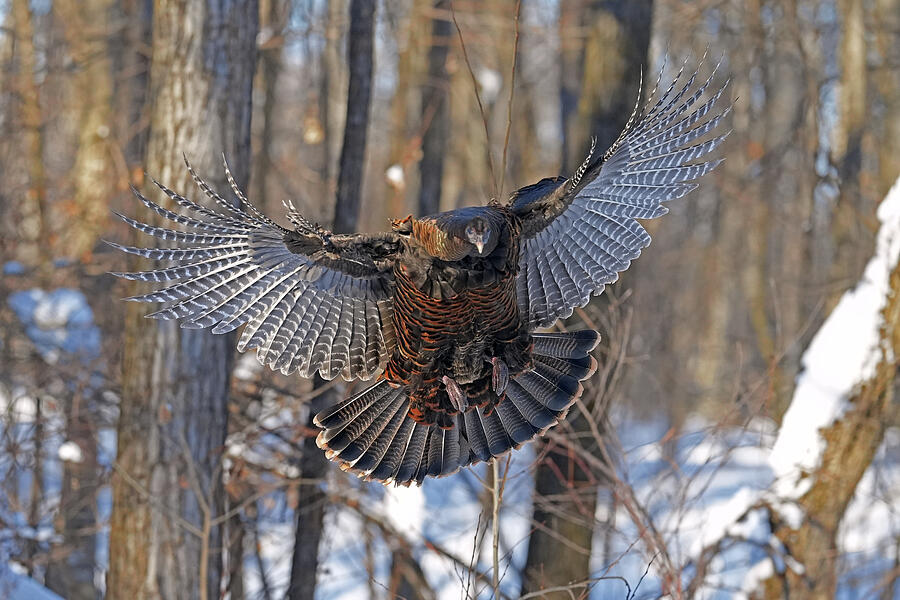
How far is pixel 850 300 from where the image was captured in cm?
565

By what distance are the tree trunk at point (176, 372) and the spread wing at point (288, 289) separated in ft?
2.57

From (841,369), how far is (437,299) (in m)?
3.39

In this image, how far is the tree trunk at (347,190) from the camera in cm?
543

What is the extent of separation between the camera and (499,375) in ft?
12.0

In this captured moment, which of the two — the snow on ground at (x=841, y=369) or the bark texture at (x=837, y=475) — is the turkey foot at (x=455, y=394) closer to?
the snow on ground at (x=841, y=369)

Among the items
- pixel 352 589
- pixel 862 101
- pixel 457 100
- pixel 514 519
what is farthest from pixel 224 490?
pixel 457 100

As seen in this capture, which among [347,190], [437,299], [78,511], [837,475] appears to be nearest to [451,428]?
[437,299]

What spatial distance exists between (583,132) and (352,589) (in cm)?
495

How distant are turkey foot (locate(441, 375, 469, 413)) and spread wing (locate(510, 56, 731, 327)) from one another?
1.91 feet

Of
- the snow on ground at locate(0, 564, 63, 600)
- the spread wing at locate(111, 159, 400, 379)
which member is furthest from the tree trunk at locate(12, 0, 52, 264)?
the spread wing at locate(111, 159, 400, 379)

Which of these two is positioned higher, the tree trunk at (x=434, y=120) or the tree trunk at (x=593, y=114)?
the tree trunk at (x=434, y=120)

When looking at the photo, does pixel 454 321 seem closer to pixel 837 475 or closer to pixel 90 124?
pixel 837 475

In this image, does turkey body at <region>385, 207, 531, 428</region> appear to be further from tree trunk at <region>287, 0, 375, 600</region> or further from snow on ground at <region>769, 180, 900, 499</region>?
snow on ground at <region>769, 180, 900, 499</region>

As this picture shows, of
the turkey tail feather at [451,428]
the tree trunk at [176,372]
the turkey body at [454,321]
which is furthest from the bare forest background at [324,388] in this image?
the turkey body at [454,321]
